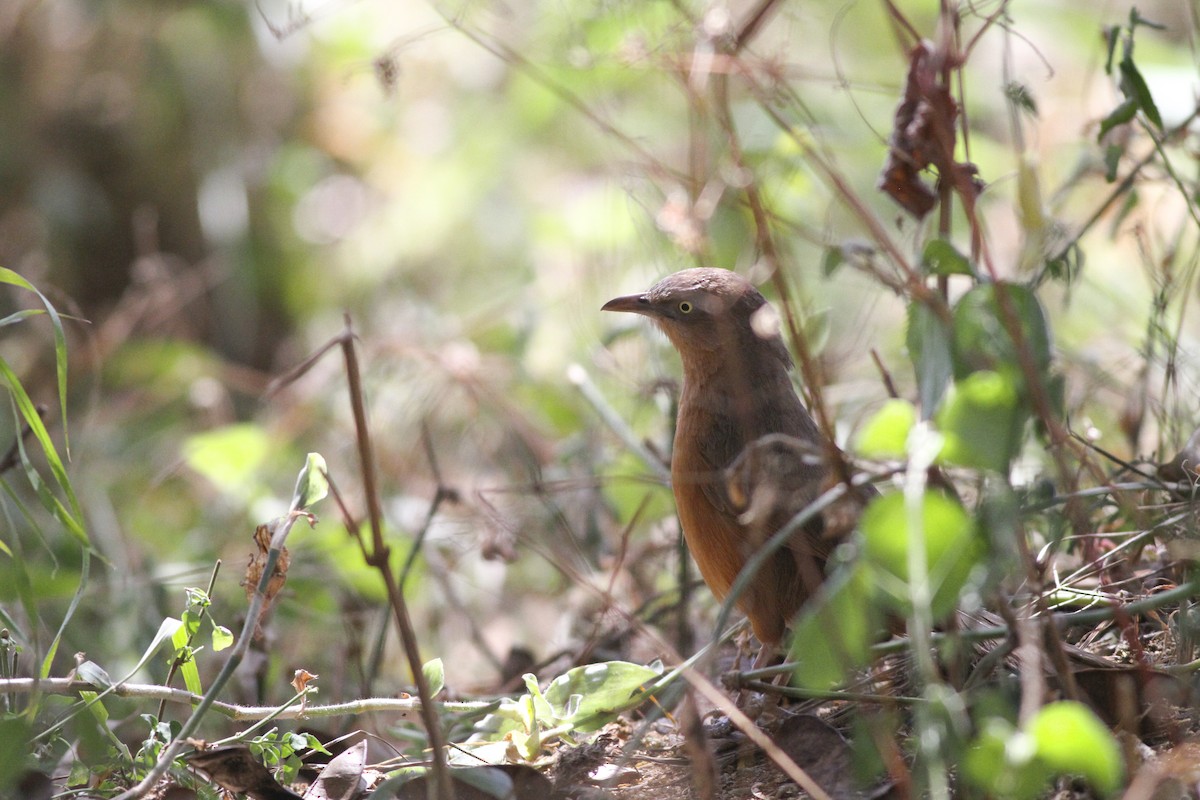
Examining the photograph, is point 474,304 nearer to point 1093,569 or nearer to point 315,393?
point 315,393

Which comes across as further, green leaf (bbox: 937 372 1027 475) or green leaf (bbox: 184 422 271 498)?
green leaf (bbox: 184 422 271 498)

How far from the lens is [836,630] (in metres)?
1.93

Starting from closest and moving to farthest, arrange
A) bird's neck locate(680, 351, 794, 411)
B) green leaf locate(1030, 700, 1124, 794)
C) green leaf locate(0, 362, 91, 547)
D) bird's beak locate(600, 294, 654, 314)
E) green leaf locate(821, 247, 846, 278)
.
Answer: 1. green leaf locate(1030, 700, 1124, 794)
2. green leaf locate(0, 362, 91, 547)
3. green leaf locate(821, 247, 846, 278)
4. bird's neck locate(680, 351, 794, 411)
5. bird's beak locate(600, 294, 654, 314)

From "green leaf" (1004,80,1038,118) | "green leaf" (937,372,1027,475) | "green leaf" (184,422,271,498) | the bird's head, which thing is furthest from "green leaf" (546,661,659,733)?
"green leaf" (184,422,271,498)

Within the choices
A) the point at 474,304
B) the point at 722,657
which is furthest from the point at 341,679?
the point at 474,304

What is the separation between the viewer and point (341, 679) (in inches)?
160

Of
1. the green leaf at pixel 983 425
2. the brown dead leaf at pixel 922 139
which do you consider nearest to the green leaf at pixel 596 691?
the green leaf at pixel 983 425

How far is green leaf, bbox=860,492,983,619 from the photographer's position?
1.82 m

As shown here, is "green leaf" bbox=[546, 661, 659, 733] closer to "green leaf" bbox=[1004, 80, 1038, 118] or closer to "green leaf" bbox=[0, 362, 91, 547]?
"green leaf" bbox=[0, 362, 91, 547]

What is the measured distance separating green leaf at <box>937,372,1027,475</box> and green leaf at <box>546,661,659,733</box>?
96 cm

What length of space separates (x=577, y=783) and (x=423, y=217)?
623cm

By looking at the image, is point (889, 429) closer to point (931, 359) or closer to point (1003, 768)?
point (931, 359)

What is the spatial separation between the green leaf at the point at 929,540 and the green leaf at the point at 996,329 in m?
0.36

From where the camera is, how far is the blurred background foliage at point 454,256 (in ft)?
13.7
